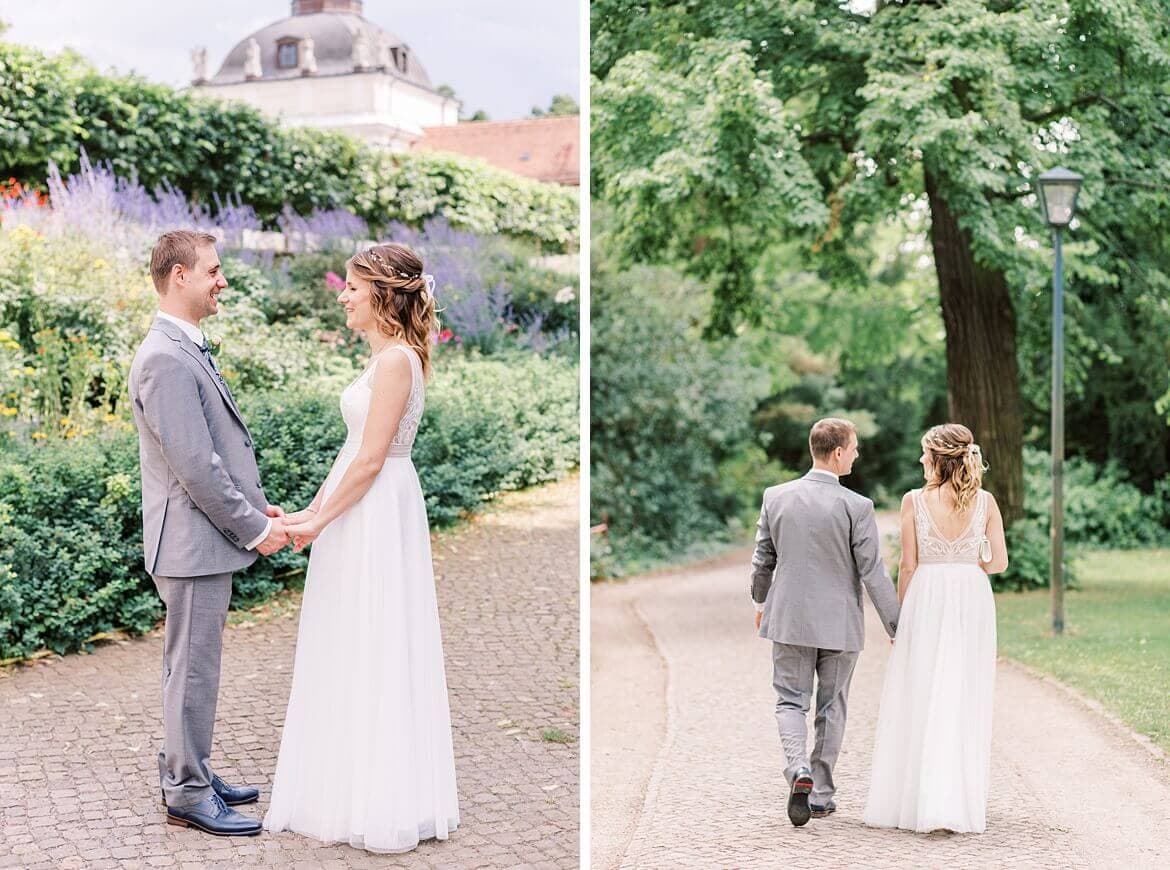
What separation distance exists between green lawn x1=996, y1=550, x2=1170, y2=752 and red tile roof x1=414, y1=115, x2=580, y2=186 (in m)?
8.73

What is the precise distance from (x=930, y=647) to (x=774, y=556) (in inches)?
27.4

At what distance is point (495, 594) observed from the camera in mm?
8281

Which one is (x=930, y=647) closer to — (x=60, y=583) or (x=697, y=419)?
(x=60, y=583)

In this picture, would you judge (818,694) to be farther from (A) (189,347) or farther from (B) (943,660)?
(A) (189,347)

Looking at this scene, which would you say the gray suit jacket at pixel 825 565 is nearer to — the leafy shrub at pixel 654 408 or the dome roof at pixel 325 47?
the leafy shrub at pixel 654 408


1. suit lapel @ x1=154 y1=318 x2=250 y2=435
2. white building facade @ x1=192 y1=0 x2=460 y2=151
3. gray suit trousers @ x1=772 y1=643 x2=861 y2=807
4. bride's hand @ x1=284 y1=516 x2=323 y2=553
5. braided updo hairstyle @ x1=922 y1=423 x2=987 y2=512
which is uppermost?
white building facade @ x1=192 y1=0 x2=460 y2=151

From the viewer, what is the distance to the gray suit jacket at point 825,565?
201 inches

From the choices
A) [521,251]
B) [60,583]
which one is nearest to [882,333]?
[521,251]

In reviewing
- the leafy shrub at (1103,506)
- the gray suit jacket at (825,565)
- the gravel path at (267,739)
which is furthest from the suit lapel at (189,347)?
the leafy shrub at (1103,506)

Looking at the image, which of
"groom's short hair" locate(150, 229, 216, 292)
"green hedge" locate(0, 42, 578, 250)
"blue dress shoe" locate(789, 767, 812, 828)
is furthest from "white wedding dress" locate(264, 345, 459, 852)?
"green hedge" locate(0, 42, 578, 250)

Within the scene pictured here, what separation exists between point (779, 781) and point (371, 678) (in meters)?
2.48

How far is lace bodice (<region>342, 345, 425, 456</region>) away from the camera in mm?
4367

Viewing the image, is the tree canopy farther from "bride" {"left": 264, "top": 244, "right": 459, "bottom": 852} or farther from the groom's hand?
the groom's hand

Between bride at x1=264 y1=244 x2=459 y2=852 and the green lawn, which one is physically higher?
bride at x1=264 y1=244 x2=459 y2=852
